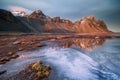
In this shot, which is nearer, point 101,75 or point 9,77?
point 9,77

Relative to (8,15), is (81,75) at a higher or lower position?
lower

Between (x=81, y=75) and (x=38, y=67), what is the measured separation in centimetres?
447

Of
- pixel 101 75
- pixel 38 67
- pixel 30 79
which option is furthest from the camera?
pixel 38 67

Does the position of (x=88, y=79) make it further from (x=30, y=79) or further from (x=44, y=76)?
(x=30, y=79)

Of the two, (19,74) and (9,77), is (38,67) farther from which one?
(9,77)

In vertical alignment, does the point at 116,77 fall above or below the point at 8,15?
below

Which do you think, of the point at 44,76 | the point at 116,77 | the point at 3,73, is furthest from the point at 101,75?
the point at 3,73

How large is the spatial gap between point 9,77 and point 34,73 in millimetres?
2234

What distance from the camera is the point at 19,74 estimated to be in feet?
43.4

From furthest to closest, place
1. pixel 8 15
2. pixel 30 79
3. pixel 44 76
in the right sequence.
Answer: pixel 8 15 → pixel 44 76 → pixel 30 79

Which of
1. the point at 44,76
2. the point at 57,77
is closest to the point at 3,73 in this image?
the point at 44,76

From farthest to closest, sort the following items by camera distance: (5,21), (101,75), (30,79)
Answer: (5,21) < (101,75) < (30,79)

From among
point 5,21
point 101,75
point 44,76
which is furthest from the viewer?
point 5,21

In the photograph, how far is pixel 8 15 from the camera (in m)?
164
